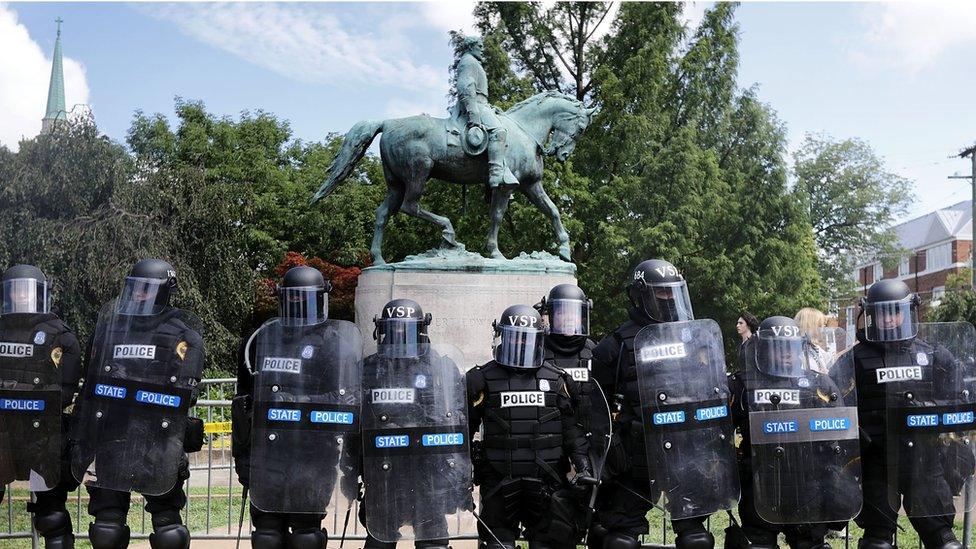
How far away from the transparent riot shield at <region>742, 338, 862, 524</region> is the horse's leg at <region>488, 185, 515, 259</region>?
547cm

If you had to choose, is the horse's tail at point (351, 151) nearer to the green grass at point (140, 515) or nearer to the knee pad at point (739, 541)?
the green grass at point (140, 515)

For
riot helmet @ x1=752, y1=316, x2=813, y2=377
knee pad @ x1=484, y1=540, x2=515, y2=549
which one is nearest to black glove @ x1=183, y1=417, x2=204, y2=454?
knee pad @ x1=484, y1=540, x2=515, y2=549

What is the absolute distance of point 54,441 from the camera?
5980 millimetres

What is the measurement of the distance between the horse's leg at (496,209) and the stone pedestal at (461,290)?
1.12 feet

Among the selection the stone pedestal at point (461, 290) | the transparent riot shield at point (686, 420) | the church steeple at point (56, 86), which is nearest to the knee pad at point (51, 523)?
the transparent riot shield at point (686, 420)

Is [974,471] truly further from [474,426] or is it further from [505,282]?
[505,282]

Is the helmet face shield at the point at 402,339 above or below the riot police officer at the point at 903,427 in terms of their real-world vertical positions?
above

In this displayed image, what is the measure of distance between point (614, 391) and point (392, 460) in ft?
4.62

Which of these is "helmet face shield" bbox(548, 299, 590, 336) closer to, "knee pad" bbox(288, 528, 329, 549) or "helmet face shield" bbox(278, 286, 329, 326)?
"helmet face shield" bbox(278, 286, 329, 326)

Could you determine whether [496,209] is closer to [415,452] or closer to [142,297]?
[142,297]

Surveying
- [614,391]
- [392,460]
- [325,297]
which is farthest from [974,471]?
[325,297]

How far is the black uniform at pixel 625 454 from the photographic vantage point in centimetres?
539

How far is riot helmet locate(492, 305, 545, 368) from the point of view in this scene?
559 cm

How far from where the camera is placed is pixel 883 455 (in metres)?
5.58
